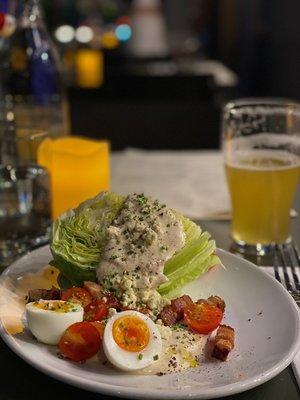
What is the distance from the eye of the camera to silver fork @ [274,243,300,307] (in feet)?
4.06

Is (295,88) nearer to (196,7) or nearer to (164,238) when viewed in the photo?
(196,7)

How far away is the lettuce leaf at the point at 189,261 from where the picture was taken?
119 centimetres

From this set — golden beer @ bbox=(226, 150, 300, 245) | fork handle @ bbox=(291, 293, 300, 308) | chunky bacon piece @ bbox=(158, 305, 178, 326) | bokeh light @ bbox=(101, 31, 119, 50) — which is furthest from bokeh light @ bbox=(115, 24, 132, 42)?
chunky bacon piece @ bbox=(158, 305, 178, 326)

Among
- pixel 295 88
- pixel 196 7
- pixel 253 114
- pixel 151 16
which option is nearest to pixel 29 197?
pixel 253 114

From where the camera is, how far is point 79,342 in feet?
3.06

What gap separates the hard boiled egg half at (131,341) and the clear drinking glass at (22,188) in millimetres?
567

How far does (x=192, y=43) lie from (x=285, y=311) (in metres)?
8.81

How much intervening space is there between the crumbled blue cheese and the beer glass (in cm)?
45

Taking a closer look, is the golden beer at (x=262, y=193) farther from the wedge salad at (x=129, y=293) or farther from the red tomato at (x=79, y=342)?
the red tomato at (x=79, y=342)

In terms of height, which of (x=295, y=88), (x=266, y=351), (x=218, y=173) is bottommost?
(x=295, y=88)

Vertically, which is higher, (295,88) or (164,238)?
(164,238)

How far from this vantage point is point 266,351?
3.17 ft

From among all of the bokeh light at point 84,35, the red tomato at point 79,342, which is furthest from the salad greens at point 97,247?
the bokeh light at point 84,35

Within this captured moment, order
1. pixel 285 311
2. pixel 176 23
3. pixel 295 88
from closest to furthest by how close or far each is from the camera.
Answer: pixel 285 311 → pixel 295 88 → pixel 176 23
